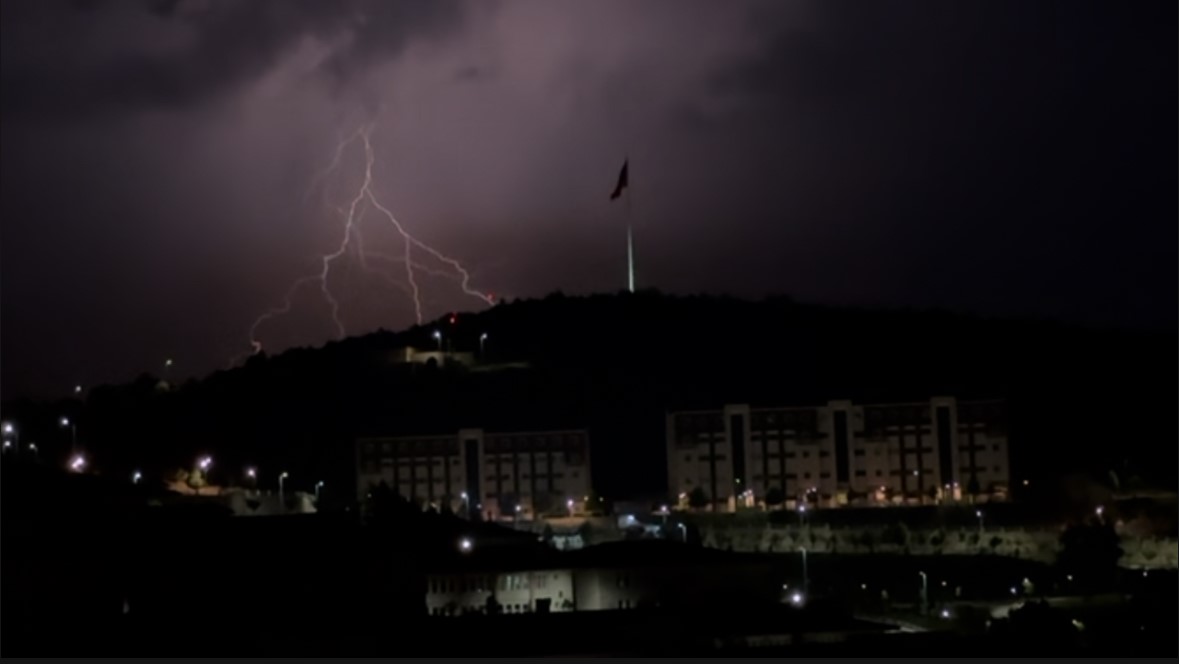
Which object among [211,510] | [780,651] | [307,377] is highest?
[307,377]

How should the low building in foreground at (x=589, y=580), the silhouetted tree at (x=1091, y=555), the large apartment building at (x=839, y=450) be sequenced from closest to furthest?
the low building in foreground at (x=589, y=580) → the silhouetted tree at (x=1091, y=555) → the large apartment building at (x=839, y=450)

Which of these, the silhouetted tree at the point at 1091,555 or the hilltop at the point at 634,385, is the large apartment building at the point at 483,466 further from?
the silhouetted tree at the point at 1091,555

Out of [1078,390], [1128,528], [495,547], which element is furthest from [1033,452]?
[495,547]

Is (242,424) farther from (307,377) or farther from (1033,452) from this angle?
(1033,452)

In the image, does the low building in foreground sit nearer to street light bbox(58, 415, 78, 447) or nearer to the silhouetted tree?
the silhouetted tree

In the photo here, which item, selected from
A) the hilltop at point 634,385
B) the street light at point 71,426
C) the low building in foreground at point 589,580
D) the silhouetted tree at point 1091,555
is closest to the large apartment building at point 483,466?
the hilltop at point 634,385

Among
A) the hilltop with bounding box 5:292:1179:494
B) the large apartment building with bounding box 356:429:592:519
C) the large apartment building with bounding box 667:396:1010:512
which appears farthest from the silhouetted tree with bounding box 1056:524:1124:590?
the large apartment building with bounding box 356:429:592:519

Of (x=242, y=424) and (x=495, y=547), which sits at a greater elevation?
(x=242, y=424)
